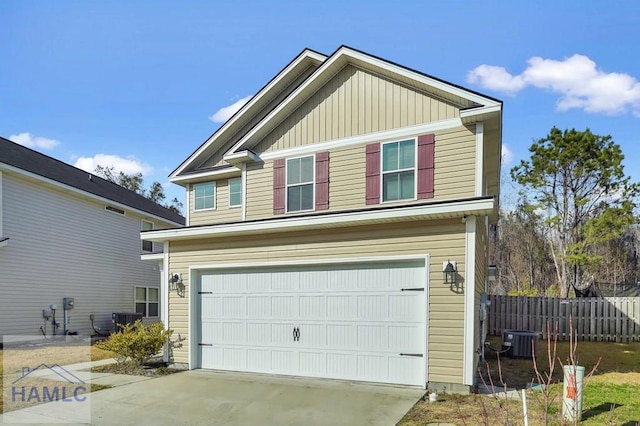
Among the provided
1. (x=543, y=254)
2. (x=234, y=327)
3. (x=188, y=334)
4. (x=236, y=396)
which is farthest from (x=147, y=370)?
(x=543, y=254)

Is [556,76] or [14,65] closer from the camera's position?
Answer: [14,65]

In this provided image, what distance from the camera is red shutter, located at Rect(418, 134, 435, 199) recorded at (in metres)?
8.26

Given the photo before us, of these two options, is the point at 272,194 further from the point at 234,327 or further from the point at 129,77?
the point at 129,77

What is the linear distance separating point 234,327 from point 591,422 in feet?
22.1

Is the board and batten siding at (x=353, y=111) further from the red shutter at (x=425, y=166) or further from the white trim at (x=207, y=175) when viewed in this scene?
the white trim at (x=207, y=175)

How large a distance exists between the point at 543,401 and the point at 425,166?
455 centimetres

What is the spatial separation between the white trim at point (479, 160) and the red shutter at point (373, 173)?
1991 millimetres

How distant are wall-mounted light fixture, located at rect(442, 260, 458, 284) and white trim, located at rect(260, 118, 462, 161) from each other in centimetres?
278

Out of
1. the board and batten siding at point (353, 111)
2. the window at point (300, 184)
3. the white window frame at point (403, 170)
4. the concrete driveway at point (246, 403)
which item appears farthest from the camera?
the window at point (300, 184)

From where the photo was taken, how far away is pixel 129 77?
516 inches

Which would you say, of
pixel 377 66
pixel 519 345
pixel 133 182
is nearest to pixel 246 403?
pixel 377 66

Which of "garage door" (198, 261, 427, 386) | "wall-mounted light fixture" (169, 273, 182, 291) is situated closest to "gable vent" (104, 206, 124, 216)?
"wall-mounted light fixture" (169, 273, 182, 291)

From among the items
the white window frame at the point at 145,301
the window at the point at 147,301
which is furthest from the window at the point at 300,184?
the window at the point at 147,301

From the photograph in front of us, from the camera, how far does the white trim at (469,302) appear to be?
7.00 meters
